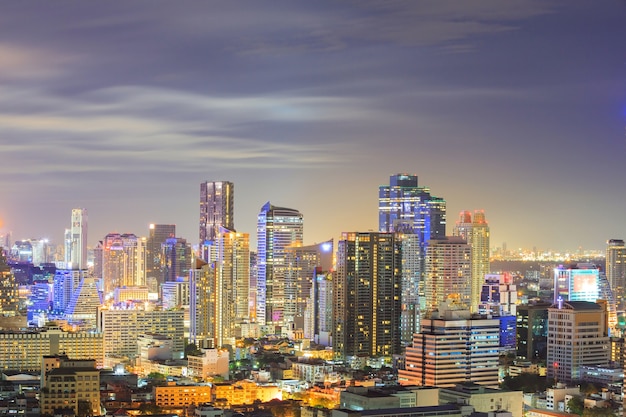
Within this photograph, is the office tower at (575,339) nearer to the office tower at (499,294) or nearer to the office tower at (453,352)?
the office tower at (453,352)

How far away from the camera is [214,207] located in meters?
32.5

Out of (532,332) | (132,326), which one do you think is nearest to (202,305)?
(132,326)

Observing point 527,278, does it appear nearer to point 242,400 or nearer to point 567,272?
point 567,272

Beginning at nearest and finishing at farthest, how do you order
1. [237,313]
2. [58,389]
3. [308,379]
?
[58,389]
[308,379]
[237,313]

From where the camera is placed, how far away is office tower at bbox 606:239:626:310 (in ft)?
82.5

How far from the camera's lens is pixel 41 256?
110ft

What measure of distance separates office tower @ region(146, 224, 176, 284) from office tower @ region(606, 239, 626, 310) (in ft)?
38.6

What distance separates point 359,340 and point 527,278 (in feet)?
32.2

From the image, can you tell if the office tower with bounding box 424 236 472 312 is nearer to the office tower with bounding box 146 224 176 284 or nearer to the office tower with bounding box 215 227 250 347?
the office tower with bounding box 215 227 250 347

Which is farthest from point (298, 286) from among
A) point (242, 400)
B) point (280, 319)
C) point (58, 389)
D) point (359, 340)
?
point (58, 389)

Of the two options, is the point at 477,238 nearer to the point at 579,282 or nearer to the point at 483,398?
the point at 579,282

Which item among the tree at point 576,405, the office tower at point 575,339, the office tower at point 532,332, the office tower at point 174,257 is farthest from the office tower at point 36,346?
the office tower at point 174,257

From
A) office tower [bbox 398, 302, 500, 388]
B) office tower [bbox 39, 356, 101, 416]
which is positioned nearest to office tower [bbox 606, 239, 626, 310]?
office tower [bbox 398, 302, 500, 388]

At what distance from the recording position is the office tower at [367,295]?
22.7 metres
